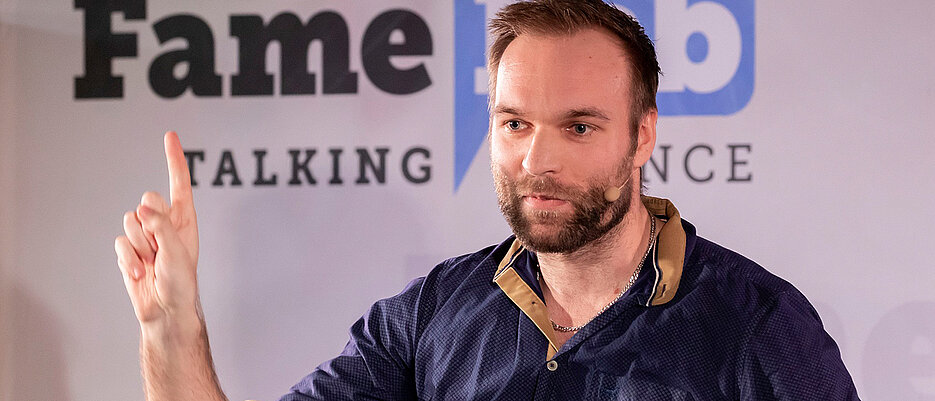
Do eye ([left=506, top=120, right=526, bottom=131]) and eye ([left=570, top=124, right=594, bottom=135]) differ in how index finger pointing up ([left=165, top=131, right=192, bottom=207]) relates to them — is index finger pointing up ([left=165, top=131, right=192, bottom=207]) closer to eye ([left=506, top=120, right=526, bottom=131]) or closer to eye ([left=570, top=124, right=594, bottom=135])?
eye ([left=506, top=120, right=526, bottom=131])

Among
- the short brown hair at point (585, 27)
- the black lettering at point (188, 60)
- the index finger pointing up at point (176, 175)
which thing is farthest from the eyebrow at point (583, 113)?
the black lettering at point (188, 60)

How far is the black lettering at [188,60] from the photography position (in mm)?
3123

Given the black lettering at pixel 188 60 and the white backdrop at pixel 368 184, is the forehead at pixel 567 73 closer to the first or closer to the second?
the white backdrop at pixel 368 184

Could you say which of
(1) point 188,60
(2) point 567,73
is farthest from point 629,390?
(1) point 188,60

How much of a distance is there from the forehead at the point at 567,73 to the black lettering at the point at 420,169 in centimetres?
133

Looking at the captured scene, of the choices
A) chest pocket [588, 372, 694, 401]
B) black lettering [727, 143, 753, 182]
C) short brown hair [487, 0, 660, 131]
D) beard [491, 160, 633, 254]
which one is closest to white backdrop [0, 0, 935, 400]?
black lettering [727, 143, 753, 182]

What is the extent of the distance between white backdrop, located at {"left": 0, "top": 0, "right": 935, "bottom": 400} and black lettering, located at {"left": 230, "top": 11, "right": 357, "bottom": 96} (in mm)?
30

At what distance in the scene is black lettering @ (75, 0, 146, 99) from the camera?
3160 millimetres

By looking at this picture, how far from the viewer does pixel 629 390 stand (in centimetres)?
157

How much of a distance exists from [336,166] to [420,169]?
30 cm

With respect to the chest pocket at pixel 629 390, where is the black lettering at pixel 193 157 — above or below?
above

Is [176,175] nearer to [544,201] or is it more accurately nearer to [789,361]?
[544,201]

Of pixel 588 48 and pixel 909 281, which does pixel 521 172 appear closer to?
pixel 588 48

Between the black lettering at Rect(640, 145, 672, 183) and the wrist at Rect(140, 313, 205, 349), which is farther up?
the black lettering at Rect(640, 145, 672, 183)
